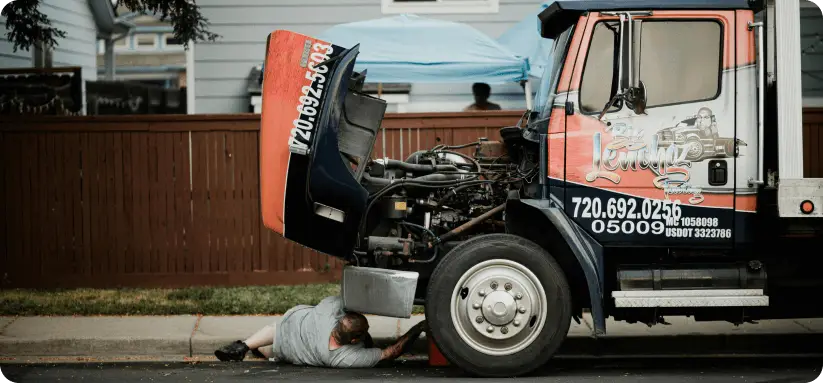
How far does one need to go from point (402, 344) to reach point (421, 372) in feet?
0.94

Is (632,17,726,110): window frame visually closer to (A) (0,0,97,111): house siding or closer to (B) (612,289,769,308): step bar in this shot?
(B) (612,289,769,308): step bar

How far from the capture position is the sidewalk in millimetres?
8883

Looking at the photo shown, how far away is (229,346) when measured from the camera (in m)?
8.38

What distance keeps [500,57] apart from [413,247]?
5.45 metres

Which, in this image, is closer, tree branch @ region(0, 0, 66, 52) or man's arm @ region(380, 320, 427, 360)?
man's arm @ region(380, 320, 427, 360)

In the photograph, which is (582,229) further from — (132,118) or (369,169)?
(132,118)

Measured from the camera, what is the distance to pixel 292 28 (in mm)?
14438

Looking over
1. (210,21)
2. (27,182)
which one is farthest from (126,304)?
(210,21)

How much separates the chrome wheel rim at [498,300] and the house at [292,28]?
7.43 metres

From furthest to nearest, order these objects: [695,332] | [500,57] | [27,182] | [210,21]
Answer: [210,21] < [500,57] < [27,182] < [695,332]

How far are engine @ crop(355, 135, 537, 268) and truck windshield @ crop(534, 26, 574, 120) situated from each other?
43 cm

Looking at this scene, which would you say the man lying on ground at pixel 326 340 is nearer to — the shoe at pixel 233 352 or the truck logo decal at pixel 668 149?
the shoe at pixel 233 352

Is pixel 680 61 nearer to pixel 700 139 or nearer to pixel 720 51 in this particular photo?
pixel 720 51

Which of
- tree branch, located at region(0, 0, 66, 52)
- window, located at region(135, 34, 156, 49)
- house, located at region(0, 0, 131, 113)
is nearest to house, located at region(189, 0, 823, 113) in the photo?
house, located at region(0, 0, 131, 113)
